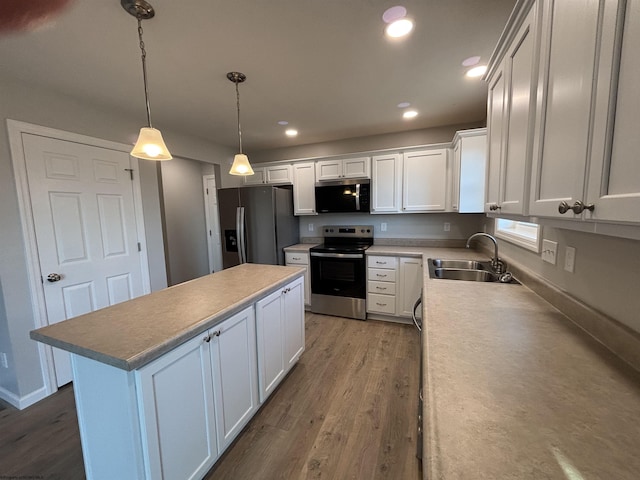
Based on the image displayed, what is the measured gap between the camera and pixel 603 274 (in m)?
0.97

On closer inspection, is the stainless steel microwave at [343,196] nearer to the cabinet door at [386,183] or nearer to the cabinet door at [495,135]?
the cabinet door at [386,183]

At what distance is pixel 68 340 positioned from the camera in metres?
1.00

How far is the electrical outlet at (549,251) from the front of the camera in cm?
130

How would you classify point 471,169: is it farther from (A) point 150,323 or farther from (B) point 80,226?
(B) point 80,226

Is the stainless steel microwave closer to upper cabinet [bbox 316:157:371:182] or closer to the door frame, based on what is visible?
upper cabinet [bbox 316:157:371:182]

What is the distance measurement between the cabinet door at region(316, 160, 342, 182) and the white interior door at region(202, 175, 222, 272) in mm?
2205

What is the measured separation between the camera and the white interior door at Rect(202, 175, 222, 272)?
15.5 feet

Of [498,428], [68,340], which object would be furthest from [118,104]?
[498,428]

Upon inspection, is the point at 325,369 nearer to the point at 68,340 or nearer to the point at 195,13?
the point at 68,340

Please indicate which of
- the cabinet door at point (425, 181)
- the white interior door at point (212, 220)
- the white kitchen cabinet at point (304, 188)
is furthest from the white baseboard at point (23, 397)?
the cabinet door at point (425, 181)

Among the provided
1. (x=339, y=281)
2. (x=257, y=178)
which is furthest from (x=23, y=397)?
(x=257, y=178)

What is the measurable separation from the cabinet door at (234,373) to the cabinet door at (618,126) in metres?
1.47

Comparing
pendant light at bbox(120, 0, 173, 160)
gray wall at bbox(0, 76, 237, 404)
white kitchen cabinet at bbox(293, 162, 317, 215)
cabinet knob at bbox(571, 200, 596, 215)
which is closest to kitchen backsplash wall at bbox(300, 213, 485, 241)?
white kitchen cabinet at bbox(293, 162, 317, 215)

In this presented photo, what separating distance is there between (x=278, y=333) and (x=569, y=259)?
1.75m
